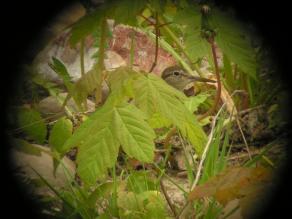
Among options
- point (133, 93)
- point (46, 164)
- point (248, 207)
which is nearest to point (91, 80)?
point (133, 93)

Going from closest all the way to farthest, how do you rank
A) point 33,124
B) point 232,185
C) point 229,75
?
1. point 232,185
2. point 33,124
3. point 229,75

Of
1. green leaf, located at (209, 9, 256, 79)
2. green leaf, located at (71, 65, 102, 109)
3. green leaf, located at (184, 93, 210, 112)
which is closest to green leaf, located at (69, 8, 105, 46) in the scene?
green leaf, located at (71, 65, 102, 109)

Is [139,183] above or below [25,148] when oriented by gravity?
below

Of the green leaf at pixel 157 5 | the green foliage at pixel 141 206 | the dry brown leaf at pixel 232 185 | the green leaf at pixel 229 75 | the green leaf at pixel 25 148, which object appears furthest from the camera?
the green leaf at pixel 229 75

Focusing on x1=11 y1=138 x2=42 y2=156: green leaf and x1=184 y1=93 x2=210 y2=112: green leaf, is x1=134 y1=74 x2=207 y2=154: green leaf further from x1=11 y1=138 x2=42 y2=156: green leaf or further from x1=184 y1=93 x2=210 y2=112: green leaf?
x1=184 y1=93 x2=210 y2=112: green leaf

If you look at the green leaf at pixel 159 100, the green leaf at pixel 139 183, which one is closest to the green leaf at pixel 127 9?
the green leaf at pixel 159 100

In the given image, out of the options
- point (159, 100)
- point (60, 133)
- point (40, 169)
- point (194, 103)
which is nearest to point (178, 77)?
point (194, 103)

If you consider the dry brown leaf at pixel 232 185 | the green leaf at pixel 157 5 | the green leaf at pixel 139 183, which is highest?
the green leaf at pixel 157 5

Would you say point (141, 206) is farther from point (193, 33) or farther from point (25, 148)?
point (193, 33)

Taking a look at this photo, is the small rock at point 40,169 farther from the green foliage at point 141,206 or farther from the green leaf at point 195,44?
the green leaf at point 195,44
